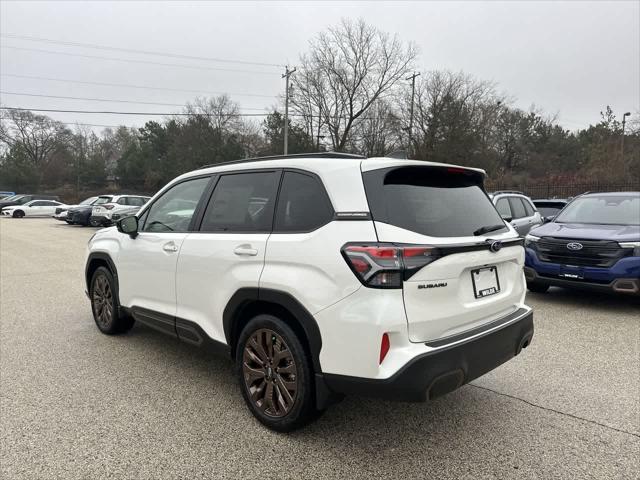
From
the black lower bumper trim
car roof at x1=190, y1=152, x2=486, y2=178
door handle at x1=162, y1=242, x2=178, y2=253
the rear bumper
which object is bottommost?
the black lower bumper trim

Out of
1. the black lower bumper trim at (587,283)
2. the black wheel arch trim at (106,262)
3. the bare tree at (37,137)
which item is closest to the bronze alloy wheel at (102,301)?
the black wheel arch trim at (106,262)

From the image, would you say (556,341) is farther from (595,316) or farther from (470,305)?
(470,305)

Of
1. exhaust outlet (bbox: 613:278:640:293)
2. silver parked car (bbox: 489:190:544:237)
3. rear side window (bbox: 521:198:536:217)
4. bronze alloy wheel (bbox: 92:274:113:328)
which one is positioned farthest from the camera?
rear side window (bbox: 521:198:536:217)

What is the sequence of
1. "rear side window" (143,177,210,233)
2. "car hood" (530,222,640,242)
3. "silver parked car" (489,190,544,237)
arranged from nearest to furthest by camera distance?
"rear side window" (143,177,210,233) < "car hood" (530,222,640,242) < "silver parked car" (489,190,544,237)

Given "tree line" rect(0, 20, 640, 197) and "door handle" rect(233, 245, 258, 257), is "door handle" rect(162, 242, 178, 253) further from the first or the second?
"tree line" rect(0, 20, 640, 197)

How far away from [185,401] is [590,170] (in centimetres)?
3898

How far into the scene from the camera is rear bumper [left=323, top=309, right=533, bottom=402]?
242 centimetres

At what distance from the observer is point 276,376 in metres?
2.97

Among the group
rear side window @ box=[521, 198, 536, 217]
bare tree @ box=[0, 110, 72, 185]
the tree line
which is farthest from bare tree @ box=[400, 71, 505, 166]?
bare tree @ box=[0, 110, 72, 185]

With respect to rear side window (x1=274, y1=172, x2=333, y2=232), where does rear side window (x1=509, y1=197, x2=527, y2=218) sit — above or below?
below

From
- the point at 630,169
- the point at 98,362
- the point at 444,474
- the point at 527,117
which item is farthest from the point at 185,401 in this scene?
the point at 527,117

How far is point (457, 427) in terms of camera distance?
311cm

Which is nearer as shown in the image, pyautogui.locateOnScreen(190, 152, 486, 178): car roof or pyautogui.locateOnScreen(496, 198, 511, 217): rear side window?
pyautogui.locateOnScreen(190, 152, 486, 178): car roof

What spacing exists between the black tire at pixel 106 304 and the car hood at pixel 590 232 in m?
5.90
